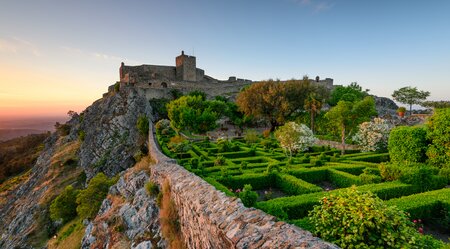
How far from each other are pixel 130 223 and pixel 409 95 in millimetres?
65680

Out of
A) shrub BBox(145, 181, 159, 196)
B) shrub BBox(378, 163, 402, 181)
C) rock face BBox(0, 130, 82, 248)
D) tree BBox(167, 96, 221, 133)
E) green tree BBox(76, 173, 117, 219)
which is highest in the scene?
tree BBox(167, 96, 221, 133)

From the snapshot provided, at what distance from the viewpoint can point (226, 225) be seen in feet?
17.2

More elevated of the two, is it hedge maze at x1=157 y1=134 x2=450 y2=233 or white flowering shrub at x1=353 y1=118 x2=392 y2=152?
white flowering shrub at x1=353 y1=118 x2=392 y2=152

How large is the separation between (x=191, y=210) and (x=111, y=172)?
32.2 m

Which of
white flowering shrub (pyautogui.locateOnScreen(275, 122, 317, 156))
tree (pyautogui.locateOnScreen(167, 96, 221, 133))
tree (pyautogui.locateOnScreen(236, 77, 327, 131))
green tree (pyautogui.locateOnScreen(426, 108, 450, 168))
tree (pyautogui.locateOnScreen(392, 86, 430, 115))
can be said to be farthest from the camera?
tree (pyautogui.locateOnScreen(392, 86, 430, 115))

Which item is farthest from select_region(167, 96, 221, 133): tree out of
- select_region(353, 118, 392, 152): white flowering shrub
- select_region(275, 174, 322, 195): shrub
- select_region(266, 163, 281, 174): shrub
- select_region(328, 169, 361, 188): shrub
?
select_region(328, 169, 361, 188): shrub

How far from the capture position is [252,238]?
14.8 feet

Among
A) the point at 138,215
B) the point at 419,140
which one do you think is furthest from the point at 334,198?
the point at 419,140

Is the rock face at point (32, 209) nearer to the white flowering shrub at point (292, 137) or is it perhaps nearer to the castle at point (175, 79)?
the castle at point (175, 79)

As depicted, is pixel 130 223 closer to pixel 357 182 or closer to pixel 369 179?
pixel 357 182

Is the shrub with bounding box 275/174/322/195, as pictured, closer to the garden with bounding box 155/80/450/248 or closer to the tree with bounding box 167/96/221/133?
the garden with bounding box 155/80/450/248

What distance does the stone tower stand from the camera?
69125 mm

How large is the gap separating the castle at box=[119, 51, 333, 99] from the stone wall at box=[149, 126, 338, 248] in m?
51.1

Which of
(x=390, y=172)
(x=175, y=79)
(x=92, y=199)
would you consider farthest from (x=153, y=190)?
(x=175, y=79)
